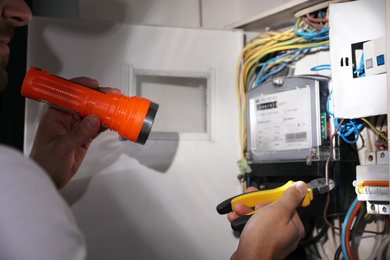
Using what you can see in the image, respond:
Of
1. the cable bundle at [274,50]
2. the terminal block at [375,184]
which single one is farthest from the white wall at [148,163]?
the terminal block at [375,184]

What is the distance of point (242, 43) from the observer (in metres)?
1.12

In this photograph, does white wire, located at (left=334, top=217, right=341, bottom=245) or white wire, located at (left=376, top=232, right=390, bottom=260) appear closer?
white wire, located at (left=376, top=232, right=390, bottom=260)

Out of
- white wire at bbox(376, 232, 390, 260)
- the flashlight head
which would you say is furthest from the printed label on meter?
the flashlight head

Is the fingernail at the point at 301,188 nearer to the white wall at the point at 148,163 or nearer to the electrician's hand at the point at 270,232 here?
the electrician's hand at the point at 270,232

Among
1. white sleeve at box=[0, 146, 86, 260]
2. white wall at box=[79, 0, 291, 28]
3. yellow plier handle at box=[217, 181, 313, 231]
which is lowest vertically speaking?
yellow plier handle at box=[217, 181, 313, 231]

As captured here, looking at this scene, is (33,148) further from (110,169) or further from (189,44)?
(189,44)

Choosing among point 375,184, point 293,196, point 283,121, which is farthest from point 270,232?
point 283,121

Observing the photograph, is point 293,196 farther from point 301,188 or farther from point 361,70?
point 361,70

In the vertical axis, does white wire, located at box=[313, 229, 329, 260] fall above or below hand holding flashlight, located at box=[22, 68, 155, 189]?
below

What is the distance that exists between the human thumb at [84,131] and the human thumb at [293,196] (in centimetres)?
41

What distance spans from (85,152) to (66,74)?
0.70ft

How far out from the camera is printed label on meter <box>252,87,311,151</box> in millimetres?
953

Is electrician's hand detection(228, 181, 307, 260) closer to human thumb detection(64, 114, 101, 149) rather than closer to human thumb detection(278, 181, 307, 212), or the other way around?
human thumb detection(278, 181, 307, 212)

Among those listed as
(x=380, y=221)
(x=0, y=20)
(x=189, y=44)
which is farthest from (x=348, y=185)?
(x=0, y=20)
